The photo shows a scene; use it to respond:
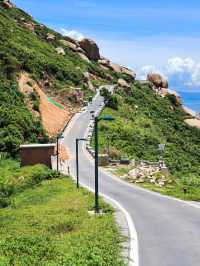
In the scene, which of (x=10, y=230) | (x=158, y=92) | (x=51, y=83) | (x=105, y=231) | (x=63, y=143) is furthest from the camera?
(x=158, y=92)

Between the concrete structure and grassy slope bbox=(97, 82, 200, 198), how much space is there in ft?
42.2

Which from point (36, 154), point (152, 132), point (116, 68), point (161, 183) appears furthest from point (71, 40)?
point (161, 183)

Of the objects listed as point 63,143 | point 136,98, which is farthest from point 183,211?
point 136,98

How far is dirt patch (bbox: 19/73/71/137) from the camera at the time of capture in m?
81.2

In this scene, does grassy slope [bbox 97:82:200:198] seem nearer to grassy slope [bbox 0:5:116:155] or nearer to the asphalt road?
the asphalt road

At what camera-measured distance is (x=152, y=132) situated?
90.8 metres

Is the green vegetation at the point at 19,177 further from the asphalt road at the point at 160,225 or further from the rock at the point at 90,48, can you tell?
the rock at the point at 90,48

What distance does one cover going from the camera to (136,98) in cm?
11800

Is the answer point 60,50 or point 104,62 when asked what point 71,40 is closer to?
point 104,62

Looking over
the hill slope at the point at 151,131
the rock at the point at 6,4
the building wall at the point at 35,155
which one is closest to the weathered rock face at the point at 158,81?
the hill slope at the point at 151,131

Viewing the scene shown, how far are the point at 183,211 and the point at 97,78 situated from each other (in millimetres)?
98254

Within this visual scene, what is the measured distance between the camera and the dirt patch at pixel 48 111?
81.2 m

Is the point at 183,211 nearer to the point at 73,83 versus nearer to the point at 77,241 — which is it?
the point at 77,241

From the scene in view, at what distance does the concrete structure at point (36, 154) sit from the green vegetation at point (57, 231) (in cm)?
868
